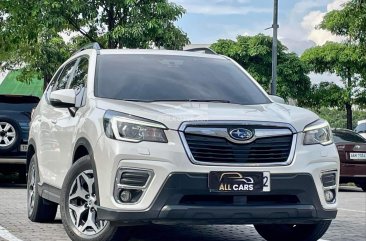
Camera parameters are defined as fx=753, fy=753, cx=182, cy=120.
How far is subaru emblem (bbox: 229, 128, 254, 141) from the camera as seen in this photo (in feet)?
17.3

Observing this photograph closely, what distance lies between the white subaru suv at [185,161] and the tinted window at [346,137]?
9.92m

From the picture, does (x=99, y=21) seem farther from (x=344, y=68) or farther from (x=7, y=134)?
(x=344, y=68)

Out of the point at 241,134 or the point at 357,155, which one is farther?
the point at 357,155

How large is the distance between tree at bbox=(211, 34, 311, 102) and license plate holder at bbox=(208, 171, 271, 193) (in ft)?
121

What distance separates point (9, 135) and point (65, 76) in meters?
4.86

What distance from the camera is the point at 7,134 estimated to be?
12.2 meters

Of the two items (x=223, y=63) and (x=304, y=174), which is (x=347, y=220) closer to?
(x=223, y=63)

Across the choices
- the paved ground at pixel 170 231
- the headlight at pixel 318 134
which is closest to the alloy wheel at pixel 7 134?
the paved ground at pixel 170 231

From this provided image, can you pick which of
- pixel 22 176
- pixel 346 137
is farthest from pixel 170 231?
pixel 346 137

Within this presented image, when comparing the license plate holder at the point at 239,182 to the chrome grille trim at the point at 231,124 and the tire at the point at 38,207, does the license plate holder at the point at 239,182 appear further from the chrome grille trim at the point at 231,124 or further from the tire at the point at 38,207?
the tire at the point at 38,207

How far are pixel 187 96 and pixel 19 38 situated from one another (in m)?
14.6

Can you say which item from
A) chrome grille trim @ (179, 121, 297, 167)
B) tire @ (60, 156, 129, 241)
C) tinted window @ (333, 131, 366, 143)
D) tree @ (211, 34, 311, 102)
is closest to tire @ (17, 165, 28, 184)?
tinted window @ (333, 131, 366, 143)

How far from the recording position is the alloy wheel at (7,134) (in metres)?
12.1

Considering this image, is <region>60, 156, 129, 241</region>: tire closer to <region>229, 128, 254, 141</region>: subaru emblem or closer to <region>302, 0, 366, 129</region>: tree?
<region>229, 128, 254, 141</region>: subaru emblem
